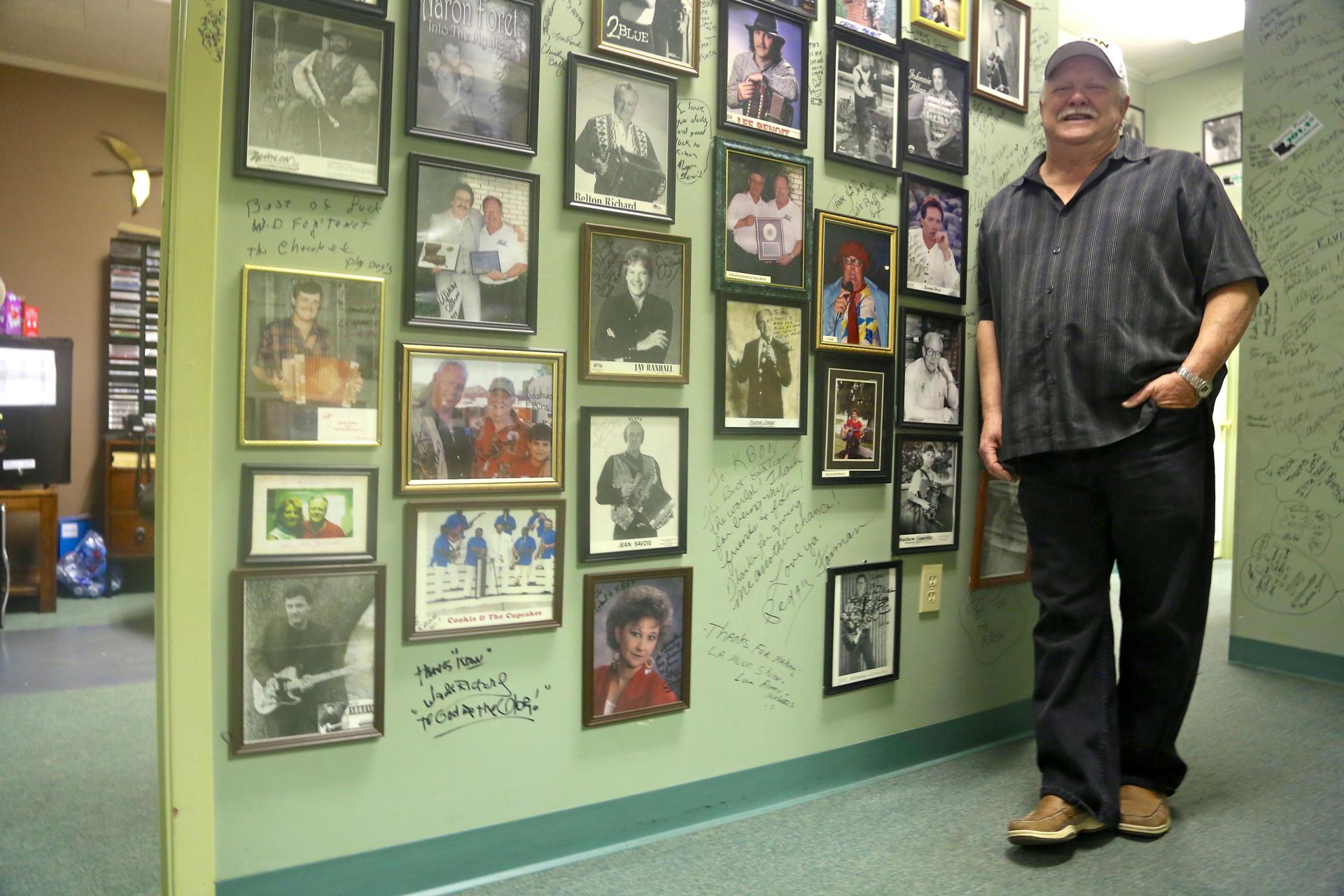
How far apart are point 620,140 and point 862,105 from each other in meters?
0.62

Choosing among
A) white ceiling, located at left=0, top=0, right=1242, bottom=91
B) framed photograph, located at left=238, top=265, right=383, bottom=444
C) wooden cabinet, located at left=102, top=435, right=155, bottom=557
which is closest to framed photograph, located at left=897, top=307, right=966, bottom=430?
framed photograph, located at left=238, top=265, right=383, bottom=444

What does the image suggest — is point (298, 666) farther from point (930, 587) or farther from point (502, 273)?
point (930, 587)

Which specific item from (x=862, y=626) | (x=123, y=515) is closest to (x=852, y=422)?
(x=862, y=626)

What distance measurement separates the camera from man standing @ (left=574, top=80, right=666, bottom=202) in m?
1.55


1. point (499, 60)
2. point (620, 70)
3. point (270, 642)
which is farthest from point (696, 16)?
point (270, 642)

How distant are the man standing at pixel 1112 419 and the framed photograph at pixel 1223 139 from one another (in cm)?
400

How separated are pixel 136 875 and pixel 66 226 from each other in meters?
4.35

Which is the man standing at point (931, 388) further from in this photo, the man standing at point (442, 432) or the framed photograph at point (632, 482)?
the man standing at point (442, 432)

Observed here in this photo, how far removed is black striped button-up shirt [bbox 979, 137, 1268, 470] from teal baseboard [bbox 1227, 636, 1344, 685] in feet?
5.34

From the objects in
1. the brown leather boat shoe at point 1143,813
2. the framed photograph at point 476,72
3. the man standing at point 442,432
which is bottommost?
the brown leather boat shoe at point 1143,813

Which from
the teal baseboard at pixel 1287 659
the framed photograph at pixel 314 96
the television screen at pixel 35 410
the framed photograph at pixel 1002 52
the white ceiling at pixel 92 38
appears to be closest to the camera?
the framed photograph at pixel 314 96

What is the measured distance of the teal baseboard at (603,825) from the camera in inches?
54.1

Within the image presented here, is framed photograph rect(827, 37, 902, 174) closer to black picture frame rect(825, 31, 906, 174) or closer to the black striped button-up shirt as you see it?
black picture frame rect(825, 31, 906, 174)

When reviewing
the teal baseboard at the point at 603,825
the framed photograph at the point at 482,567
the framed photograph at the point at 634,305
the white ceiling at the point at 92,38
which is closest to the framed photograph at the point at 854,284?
the framed photograph at the point at 634,305
